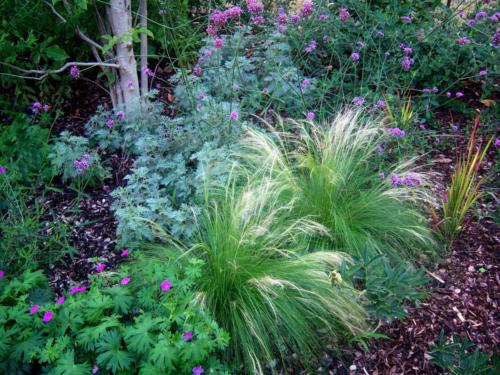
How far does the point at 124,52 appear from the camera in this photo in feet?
12.2

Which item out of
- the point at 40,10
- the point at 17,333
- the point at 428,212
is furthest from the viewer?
the point at 40,10

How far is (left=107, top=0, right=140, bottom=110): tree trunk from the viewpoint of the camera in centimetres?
357

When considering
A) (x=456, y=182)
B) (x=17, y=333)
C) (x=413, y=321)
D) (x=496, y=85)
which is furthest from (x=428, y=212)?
(x=17, y=333)

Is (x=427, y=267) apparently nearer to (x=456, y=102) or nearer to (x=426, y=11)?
(x=456, y=102)

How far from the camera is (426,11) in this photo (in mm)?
4570

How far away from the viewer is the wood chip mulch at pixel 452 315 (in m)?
2.27

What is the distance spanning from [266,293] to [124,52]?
2.37 m

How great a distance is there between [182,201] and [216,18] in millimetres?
1143

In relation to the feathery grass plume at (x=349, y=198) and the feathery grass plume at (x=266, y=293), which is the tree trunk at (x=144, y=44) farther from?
the feathery grass plume at (x=266, y=293)

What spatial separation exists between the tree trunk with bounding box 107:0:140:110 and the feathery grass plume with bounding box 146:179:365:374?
175 centimetres

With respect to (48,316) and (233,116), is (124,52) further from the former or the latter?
(48,316)

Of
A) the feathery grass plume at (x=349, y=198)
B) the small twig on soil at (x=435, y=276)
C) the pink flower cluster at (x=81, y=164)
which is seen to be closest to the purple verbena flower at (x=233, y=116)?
the feathery grass plume at (x=349, y=198)

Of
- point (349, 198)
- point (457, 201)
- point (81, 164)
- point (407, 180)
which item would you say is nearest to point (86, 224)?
point (81, 164)

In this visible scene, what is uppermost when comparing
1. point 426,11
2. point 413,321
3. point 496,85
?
point 426,11
